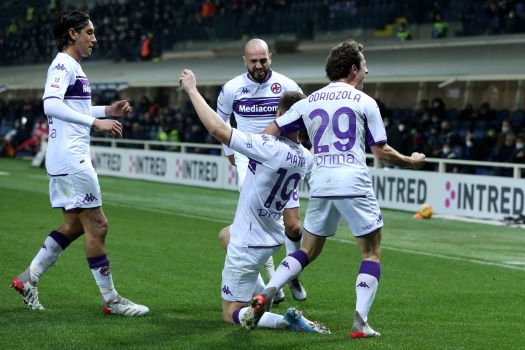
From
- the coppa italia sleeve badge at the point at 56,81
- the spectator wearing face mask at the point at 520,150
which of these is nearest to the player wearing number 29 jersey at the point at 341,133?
the coppa italia sleeve badge at the point at 56,81

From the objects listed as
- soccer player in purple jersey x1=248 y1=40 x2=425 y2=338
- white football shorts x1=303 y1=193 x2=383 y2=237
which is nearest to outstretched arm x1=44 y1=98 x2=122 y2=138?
soccer player in purple jersey x1=248 y1=40 x2=425 y2=338

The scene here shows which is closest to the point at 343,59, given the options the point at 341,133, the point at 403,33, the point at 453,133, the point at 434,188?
the point at 341,133

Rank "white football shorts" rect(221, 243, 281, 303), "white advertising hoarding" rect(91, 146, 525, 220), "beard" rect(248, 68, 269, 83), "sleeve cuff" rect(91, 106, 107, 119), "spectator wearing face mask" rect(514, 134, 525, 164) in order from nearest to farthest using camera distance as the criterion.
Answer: "white football shorts" rect(221, 243, 281, 303)
"sleeve cuff" rect(91, 106, 107, 119)
"beard" rect(248, 68, 269, 83)
"white advertising hoarding" rect(91, 146, 525, 220)
"spectator wearing face mask" rect(514, 134, 525, 164)

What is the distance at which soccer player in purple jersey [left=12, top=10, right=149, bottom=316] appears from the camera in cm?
794

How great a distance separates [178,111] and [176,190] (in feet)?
40.4

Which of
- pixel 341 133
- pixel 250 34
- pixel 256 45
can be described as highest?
pixel 250 34

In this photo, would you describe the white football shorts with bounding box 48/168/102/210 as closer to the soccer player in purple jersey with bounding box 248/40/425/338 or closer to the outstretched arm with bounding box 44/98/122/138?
the outstretched arm with bounding box 44/98/122/138

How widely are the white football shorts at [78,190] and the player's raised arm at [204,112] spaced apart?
1436mm

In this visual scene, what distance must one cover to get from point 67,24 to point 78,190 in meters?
1.30

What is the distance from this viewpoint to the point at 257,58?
946cm

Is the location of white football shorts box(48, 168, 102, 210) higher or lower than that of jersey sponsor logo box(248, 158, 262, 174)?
lower

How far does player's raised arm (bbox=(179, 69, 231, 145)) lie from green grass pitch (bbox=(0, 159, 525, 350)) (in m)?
1.38

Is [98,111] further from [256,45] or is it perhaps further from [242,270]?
[242,270]

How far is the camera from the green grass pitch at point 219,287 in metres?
7.02
